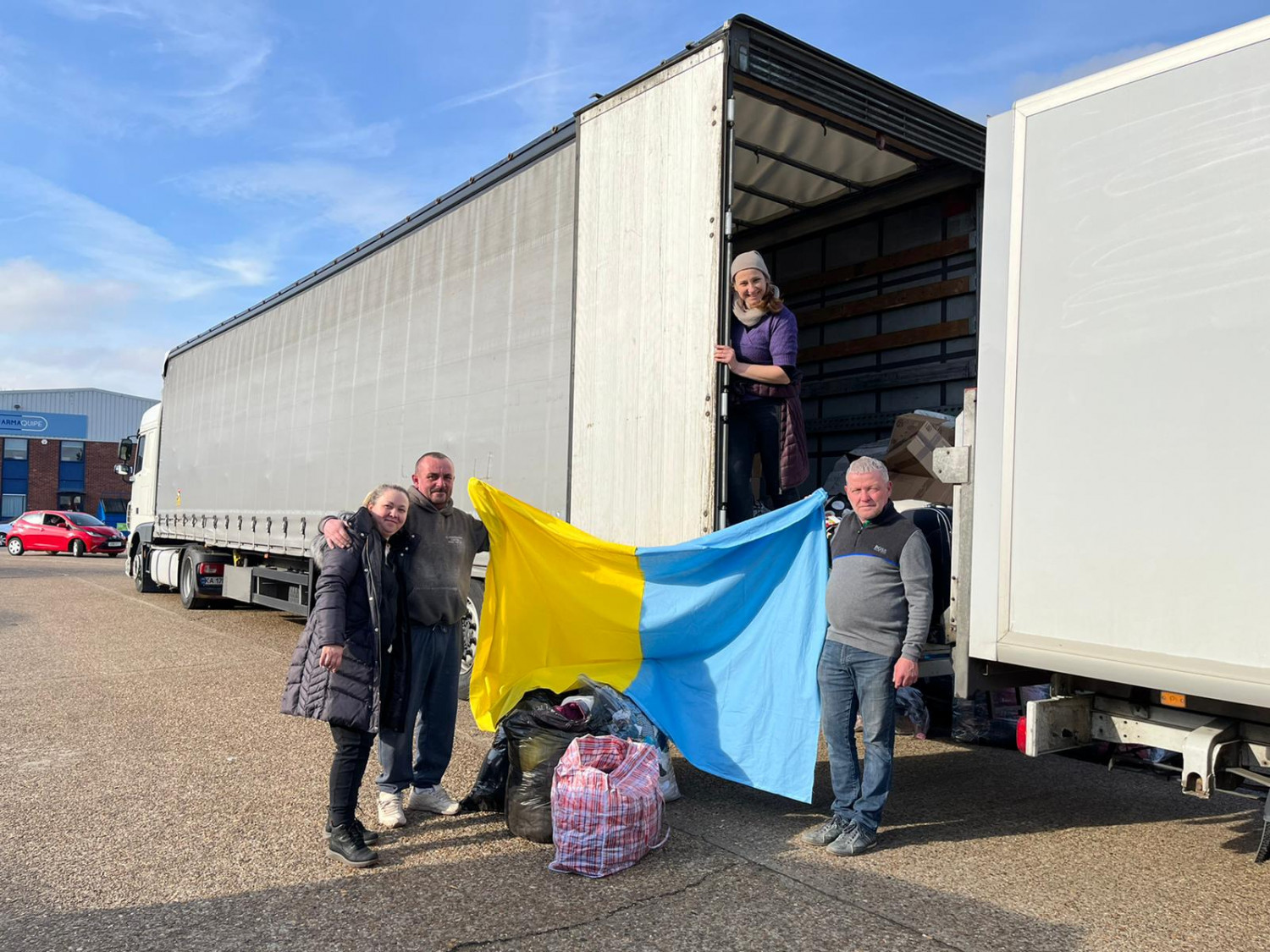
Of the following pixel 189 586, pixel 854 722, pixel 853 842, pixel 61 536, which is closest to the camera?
pixel 853 842

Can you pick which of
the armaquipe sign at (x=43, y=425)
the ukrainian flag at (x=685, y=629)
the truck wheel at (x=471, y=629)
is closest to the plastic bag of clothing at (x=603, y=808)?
the ukrainian flag at (x=685, y=629)

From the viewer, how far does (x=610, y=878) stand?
404cm

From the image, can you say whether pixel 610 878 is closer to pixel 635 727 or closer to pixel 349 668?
pixel 635 727

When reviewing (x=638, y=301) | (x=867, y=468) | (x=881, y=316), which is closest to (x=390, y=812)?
(x=867, y=468)

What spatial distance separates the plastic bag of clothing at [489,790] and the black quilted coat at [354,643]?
652 mm

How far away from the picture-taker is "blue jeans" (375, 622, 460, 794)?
4.70 meters

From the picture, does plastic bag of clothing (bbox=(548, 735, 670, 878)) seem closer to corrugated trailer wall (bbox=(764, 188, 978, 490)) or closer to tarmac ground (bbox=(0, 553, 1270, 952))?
tarmac ground (bbox=(0, 553, 1270, 952))

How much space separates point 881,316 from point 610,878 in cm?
518

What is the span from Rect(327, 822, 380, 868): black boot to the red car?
31280 mm

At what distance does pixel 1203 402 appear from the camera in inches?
130

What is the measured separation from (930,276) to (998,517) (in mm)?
3985

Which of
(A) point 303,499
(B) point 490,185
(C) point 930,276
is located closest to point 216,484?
(A) point 303,499

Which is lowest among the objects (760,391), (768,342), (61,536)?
(61,536)

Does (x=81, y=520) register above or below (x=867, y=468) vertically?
below
